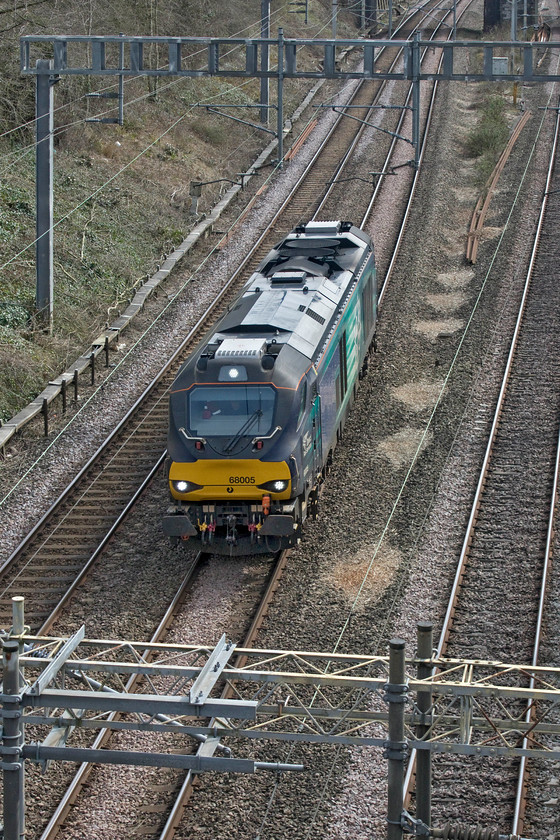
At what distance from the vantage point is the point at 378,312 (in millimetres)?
26797

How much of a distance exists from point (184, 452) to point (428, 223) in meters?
18.0

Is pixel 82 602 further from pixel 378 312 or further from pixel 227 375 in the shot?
pixel 378 312

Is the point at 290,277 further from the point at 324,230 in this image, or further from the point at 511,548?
the point at 511,548

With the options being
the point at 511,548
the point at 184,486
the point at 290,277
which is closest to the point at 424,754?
the point at 184,486

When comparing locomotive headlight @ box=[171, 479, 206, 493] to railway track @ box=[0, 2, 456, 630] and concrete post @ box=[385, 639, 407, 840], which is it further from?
concrete post @ box=[385, 639, 407, 840]

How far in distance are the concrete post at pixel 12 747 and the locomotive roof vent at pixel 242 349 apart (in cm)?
777

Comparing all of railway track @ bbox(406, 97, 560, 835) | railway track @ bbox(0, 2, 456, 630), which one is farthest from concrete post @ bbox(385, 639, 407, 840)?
railway track @ bbox(0, 2, 456, 630)

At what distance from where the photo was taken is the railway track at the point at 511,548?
39.1 ft

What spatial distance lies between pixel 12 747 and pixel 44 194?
1676 centimetres

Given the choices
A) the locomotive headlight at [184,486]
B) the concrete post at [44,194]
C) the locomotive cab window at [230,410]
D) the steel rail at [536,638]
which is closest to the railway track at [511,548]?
the steel rail at [536,638]

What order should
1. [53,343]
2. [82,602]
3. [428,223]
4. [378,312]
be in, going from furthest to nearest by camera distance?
[428,223]
[378,312]
[53,343]
[82,602]

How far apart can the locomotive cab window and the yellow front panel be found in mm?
466

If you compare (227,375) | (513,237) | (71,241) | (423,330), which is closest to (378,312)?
(423,330)

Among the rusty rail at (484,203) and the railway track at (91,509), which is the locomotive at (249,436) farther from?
the rusty rail at (484,203)
